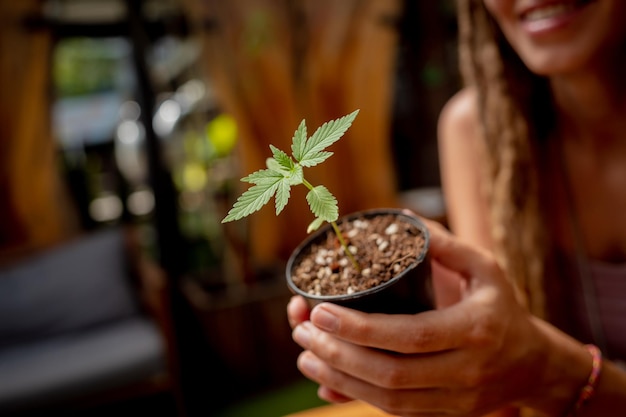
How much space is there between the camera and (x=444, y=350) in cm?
75

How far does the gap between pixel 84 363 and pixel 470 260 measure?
2923 mm

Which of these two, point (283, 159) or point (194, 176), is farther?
point (194, 176)

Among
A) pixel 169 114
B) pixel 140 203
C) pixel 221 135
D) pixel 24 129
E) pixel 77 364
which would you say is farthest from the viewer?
pixel 140 203

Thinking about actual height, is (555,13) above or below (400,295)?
above

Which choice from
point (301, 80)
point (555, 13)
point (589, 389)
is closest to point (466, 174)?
point (555, 13)

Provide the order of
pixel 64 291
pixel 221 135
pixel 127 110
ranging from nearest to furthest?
1. pixel 64 291
2. pixel 221 135
3. pixel 127 110

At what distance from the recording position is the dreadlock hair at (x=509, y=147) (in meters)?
1.32

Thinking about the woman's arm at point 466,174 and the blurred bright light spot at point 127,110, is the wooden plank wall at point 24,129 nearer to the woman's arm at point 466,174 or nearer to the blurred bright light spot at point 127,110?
the woman's arm at point 466,174

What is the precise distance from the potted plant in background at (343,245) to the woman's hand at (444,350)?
3cm

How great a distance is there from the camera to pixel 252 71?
474 centimetres

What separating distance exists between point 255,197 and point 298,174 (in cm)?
6

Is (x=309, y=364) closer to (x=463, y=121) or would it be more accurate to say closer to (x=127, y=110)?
(x=463, y=121)

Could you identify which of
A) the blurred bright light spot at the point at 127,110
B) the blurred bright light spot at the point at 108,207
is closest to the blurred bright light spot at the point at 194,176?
the blurred bright light spot at the point at 108,207

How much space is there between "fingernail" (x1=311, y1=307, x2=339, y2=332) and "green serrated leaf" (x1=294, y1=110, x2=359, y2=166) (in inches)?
8.2
